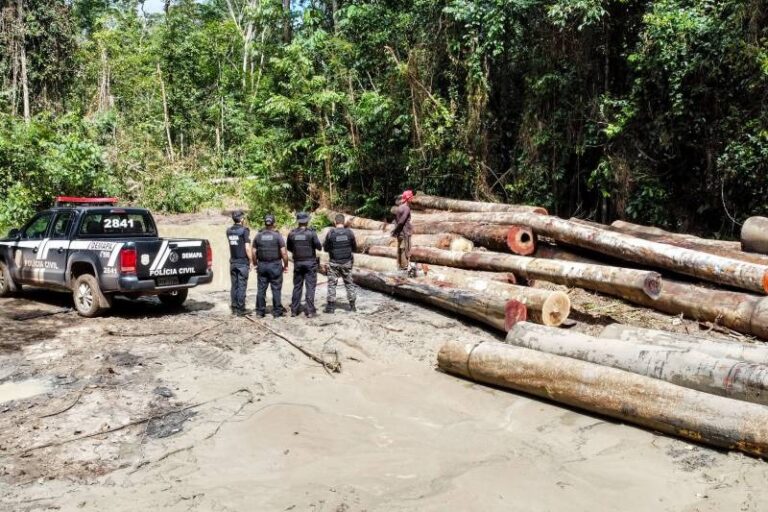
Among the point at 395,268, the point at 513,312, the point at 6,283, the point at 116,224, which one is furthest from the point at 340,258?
the point at 6,283

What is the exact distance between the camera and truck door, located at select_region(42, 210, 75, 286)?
10.2 meters

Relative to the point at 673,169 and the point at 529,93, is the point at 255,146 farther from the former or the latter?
the point at 673,169

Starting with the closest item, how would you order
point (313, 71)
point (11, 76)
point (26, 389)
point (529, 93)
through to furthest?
point (26, 389)
point (529, 93)
point (313, 71)
point (11, 76)

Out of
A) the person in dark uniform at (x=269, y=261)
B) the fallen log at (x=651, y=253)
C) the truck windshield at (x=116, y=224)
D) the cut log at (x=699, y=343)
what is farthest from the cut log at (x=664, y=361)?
the truck windshield at (x=116, y=224)

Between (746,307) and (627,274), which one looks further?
(627,274)

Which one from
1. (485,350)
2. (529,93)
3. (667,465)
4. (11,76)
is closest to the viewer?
(667,465)

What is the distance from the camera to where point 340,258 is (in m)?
10.4

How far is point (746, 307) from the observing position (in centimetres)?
880

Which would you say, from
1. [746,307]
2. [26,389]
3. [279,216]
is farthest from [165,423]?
[279,216]

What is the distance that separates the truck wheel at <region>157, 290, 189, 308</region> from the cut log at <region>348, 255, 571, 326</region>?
12.6 feet

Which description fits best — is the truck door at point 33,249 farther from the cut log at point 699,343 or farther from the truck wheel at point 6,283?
the cut log at point 699,343

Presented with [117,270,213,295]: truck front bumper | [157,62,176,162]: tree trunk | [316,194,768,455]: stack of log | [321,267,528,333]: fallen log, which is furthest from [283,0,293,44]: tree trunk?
[117,270,213,295]: truck front bumper

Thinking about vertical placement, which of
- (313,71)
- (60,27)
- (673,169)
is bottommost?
(673,169)

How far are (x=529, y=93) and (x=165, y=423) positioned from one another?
12908 millimetres
